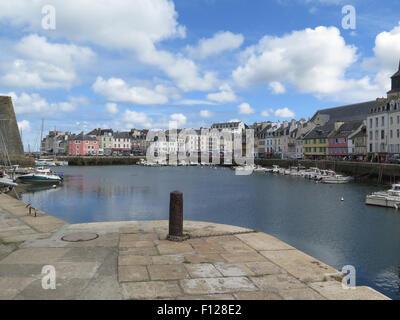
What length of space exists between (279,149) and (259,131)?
690 inches

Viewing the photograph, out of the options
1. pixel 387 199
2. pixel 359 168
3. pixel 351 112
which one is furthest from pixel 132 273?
pixel 351 112

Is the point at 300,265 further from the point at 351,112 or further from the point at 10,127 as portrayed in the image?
the point at 351,112

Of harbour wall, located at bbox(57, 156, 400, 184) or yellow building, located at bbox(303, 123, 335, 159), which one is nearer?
harbour wall, located at bbox(57, 156, 400, 184)

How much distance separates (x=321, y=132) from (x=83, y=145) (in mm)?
87638

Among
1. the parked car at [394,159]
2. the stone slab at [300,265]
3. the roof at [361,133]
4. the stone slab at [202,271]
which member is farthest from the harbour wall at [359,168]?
the stone slab at [202,271]

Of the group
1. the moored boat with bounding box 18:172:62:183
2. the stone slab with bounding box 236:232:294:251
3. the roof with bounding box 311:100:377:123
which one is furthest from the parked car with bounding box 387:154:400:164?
the moored boat with bounding box 18:172:62:183

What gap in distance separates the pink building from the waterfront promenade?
123117 mm

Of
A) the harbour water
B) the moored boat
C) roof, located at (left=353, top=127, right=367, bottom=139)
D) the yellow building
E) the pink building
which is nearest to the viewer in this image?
the harbour water

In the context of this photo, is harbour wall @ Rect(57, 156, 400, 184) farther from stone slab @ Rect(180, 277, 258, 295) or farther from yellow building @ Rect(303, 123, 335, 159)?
stone slab @ Rect(180, 277, 258, 295)

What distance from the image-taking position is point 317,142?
81.8 meters

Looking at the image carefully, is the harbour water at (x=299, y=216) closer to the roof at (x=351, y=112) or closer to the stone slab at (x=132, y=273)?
the stone slab at (x=132, y=273)

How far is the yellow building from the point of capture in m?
79.6
